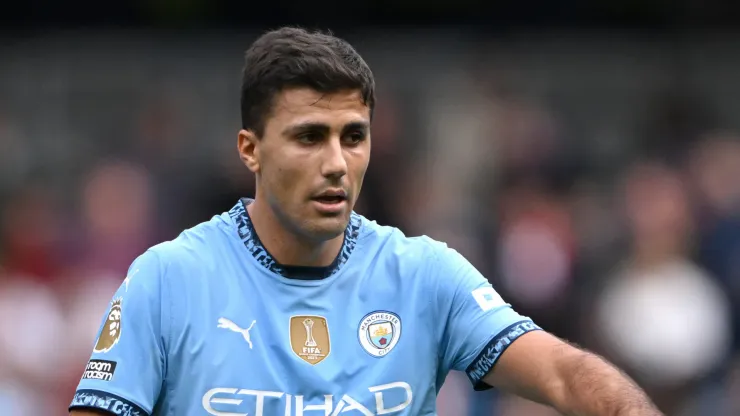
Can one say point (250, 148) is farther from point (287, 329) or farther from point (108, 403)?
point (108, 403)

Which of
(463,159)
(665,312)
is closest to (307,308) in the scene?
(665,312)

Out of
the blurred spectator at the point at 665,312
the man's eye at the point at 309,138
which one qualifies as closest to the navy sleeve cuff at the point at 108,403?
the man's eye at the point at 309,138

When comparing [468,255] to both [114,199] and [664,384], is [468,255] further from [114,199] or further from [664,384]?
[114,199]

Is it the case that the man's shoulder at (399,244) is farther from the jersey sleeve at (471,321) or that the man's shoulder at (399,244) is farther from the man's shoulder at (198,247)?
the man's shoulder at (198,247)

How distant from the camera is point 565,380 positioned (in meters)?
4.45

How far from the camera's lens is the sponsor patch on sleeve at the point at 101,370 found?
14.6 feet

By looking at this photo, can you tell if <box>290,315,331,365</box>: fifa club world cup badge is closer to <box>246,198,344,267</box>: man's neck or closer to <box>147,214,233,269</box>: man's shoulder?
<box>246,198,344,267</box>: man's neck

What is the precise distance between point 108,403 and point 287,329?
67 cm

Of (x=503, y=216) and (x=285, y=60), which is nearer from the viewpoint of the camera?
(x=285, y=60)

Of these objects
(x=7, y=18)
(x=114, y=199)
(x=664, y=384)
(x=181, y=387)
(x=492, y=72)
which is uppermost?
(x=7, y=18)

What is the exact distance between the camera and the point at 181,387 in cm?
452

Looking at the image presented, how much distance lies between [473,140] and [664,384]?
13.5 ft

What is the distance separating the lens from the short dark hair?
185 inches

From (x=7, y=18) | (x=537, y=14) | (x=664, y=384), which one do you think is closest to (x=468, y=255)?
(x=664, y=384)
